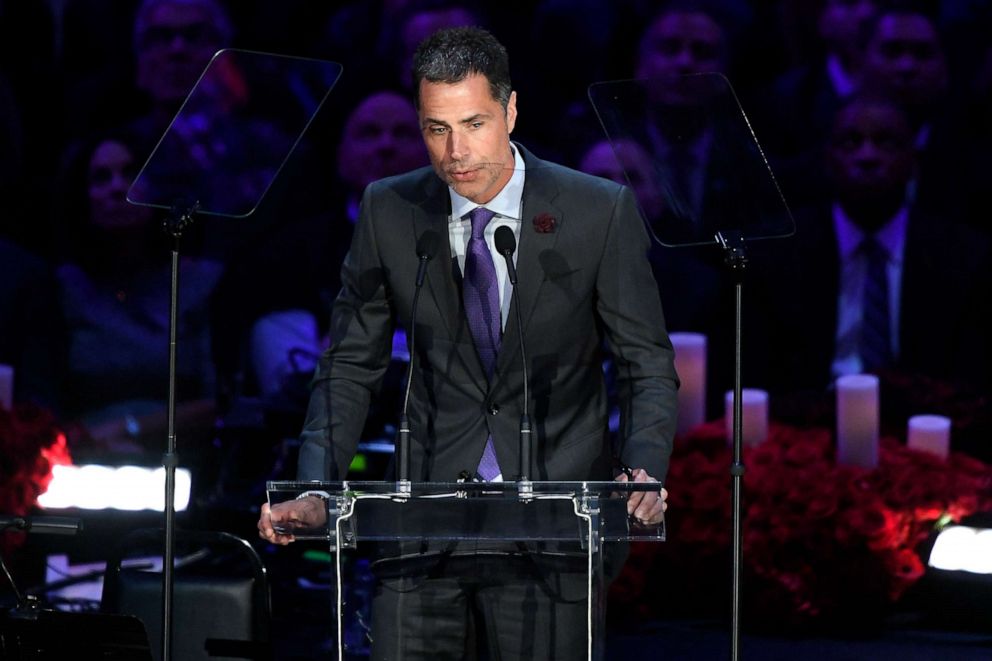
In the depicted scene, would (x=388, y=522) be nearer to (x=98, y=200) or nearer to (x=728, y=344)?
(x=728, y=344)

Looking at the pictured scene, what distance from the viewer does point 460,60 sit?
8.32 feet

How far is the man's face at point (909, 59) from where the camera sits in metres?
5.50

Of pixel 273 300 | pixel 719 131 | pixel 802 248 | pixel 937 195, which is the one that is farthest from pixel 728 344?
pixel 719 131

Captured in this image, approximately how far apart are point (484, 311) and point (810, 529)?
6.58 ft

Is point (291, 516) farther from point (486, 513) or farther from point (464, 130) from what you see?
point (464, 130)

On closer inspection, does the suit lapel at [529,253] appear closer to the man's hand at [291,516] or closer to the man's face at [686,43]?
the man's hand at [291,516]

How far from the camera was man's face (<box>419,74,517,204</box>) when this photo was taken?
253 cm

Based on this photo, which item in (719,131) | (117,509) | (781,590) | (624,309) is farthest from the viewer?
(117,509)

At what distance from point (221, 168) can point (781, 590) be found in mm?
2125

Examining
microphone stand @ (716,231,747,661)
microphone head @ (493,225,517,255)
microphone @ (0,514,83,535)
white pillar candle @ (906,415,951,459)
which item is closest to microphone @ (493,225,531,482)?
microphone head @ (493,225,517,255)

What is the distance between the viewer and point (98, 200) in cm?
566

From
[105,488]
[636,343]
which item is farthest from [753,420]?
[636,343]

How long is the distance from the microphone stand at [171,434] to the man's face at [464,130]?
0.59 m

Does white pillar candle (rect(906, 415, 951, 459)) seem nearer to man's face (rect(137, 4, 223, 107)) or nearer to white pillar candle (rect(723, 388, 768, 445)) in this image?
white pillar candle (rect(723, 388, 768, 445))
